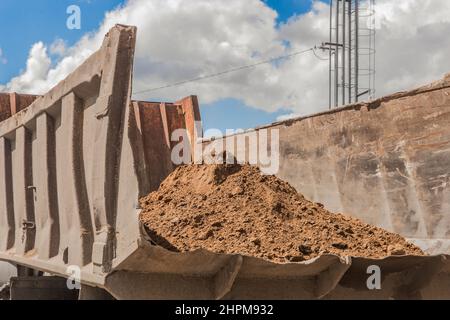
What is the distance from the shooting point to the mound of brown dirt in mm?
3680

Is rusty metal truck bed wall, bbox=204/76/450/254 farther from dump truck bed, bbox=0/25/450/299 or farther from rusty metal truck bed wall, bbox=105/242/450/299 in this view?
rusty metal truck bed wall, bbox=105/242/450/299

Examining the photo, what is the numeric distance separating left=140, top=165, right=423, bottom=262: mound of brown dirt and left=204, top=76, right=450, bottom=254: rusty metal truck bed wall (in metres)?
0.19

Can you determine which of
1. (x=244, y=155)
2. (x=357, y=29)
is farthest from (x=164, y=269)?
(x=357, y=29)

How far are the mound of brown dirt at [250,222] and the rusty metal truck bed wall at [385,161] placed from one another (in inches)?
7.4

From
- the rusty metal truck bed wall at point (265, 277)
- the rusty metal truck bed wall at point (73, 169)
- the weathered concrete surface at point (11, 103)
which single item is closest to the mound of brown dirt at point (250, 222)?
the rusty metal truck bed wall at point (265, 277)

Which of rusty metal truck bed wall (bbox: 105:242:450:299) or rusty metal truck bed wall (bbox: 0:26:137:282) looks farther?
rusty metal truck bed wall (bbox: 0:26:137:282)

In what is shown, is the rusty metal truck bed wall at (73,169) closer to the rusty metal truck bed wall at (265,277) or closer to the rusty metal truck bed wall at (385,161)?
the rusty metal truck bed wall at (265,277)

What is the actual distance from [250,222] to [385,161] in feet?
4.31

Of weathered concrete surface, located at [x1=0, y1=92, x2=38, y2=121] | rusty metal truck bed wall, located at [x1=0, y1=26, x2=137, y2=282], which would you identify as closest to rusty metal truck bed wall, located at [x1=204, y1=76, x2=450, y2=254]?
rusty metal truck bed wall, located at [x1=0, y1=26, x2=137, y2=282]

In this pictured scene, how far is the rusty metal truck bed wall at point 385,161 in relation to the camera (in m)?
4.23
